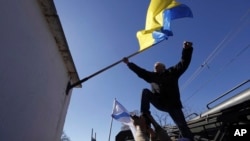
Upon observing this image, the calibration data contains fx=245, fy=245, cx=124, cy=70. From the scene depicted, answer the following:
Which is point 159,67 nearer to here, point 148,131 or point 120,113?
point 148,131

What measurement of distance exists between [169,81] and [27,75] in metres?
3.15

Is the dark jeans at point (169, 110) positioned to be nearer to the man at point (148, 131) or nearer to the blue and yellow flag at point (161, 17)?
the man at point (148, 131)

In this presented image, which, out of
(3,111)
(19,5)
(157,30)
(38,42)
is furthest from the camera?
(157,30)

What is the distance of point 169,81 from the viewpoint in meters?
5.50

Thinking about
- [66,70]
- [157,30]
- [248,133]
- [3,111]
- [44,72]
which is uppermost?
[157,30]

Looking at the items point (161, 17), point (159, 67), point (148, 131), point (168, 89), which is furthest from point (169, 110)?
point (161, 17)

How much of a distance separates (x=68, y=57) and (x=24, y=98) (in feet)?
8.74

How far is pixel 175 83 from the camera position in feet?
18.1

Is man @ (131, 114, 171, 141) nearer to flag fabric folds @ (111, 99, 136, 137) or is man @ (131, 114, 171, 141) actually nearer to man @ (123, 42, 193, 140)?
man @ (123, 42, 193, 140)

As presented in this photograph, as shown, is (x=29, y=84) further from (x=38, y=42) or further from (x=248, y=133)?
(x=248, y=133)

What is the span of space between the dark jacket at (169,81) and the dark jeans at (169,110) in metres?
0.09

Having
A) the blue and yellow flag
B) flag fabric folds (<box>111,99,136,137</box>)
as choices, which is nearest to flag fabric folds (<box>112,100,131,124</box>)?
flag fabric folds (<box>111,99,136,137</box>)

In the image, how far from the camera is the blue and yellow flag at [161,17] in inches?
277

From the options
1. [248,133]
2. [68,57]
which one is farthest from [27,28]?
[248,133]
